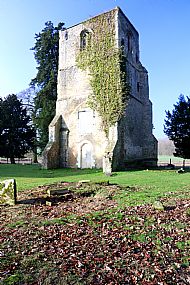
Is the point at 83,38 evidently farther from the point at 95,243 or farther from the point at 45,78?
the point at 95,243

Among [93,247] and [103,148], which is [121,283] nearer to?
[93,247]

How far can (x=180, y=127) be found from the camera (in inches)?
1045

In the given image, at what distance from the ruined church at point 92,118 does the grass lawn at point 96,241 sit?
12.5 metres

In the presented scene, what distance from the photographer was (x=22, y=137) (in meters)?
33.8

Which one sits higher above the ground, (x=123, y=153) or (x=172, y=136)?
(x=172, y=136)

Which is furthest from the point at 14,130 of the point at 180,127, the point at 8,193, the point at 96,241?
the point at 96,241

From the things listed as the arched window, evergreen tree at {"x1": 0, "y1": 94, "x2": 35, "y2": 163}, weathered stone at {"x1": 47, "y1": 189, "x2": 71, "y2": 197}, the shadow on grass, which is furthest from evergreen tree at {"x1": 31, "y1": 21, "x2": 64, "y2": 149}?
weathered stone at {"x1": 47, "y1": 189, "x2": 71, "y2": 197}

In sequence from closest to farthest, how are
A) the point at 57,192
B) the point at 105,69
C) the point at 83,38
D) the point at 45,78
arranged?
the point at 57,192, the point at 105,69, the point at 83,38, the point at 45,78

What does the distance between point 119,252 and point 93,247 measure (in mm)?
538

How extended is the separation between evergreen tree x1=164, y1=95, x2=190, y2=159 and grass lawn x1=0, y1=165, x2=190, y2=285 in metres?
18.2

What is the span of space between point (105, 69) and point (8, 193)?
1694 centimetres

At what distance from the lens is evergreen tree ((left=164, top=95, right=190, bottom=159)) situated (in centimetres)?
2580

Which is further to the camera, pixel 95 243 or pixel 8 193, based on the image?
pixel 8 193

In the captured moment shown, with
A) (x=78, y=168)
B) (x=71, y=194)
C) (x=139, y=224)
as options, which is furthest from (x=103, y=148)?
(x=139, y=224)
